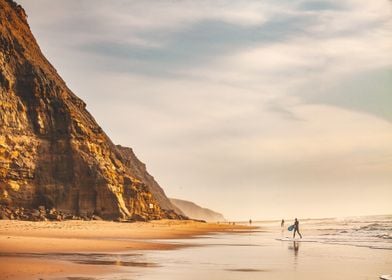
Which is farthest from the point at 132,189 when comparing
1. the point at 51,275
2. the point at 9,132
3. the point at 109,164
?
the point at 51,275

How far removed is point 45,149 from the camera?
55.7 metres

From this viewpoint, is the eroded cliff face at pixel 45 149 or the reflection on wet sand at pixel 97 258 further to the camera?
the eroded cliff face at pixel 45 149

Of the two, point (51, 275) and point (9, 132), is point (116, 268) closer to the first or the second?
point (51, 275)

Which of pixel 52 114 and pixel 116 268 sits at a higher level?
pixel 52 114

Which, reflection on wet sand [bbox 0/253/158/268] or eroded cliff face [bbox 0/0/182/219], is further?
eroded cliff face [bbox 0/0/182/219]

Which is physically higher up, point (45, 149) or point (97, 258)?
point (45, 149)

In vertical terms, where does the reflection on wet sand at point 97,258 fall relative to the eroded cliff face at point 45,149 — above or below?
below

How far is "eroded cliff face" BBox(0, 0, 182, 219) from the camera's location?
170 ft

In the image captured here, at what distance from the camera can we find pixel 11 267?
41.3 feet

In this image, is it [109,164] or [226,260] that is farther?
[109,164]

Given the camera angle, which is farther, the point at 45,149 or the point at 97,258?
the point at 45,149

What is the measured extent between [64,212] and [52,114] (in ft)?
39.9

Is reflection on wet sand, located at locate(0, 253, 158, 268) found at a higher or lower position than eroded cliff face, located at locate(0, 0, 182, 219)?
lower

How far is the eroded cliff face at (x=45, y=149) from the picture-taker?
170ft
